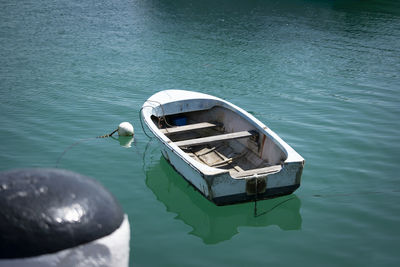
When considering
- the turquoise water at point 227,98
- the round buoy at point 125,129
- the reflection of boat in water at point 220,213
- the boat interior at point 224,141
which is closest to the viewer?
the turquoise water at point 227,98

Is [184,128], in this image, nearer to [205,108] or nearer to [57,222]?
[205,108]

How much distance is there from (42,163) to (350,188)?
22.5ft

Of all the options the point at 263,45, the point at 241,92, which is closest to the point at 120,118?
the point at 241,92

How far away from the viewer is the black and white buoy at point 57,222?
1.59 metres

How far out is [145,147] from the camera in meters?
10.1

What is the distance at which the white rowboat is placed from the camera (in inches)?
274

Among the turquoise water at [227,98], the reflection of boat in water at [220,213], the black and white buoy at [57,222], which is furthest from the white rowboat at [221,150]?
the black and white buoy at [57,222]

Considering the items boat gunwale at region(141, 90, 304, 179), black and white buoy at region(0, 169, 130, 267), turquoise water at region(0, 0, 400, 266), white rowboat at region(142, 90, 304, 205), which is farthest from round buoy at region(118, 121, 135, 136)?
black and white buoy at region(0, 169, 130, 267)

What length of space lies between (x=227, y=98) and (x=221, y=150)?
14.1 feet

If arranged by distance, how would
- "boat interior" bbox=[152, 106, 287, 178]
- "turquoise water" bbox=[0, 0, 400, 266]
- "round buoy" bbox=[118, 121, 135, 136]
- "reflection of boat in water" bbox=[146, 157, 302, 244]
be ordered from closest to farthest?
1. "turquoise water" bbox=[0, 0, 400, 266]
2. "reflection of boat in water" bbox=[146, 157, 302, 244]
3. "boat interior" bbox=[152, 106, 287, 178]
4. "round buoy" bbox=[118, 121, 135, 136]

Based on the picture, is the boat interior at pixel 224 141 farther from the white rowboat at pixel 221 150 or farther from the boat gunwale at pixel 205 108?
the boat gunwale at pixel 205 108

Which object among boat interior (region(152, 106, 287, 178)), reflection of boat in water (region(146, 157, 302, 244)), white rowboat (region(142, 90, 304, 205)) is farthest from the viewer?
boat interior (region(152, 106, 287, 178))

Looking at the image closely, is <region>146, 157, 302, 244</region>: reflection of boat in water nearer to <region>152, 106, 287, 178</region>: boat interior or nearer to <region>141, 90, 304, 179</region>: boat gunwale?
<region>152, 106, 287, 178</region>: boat interior

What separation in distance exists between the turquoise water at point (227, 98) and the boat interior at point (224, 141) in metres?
0.78
